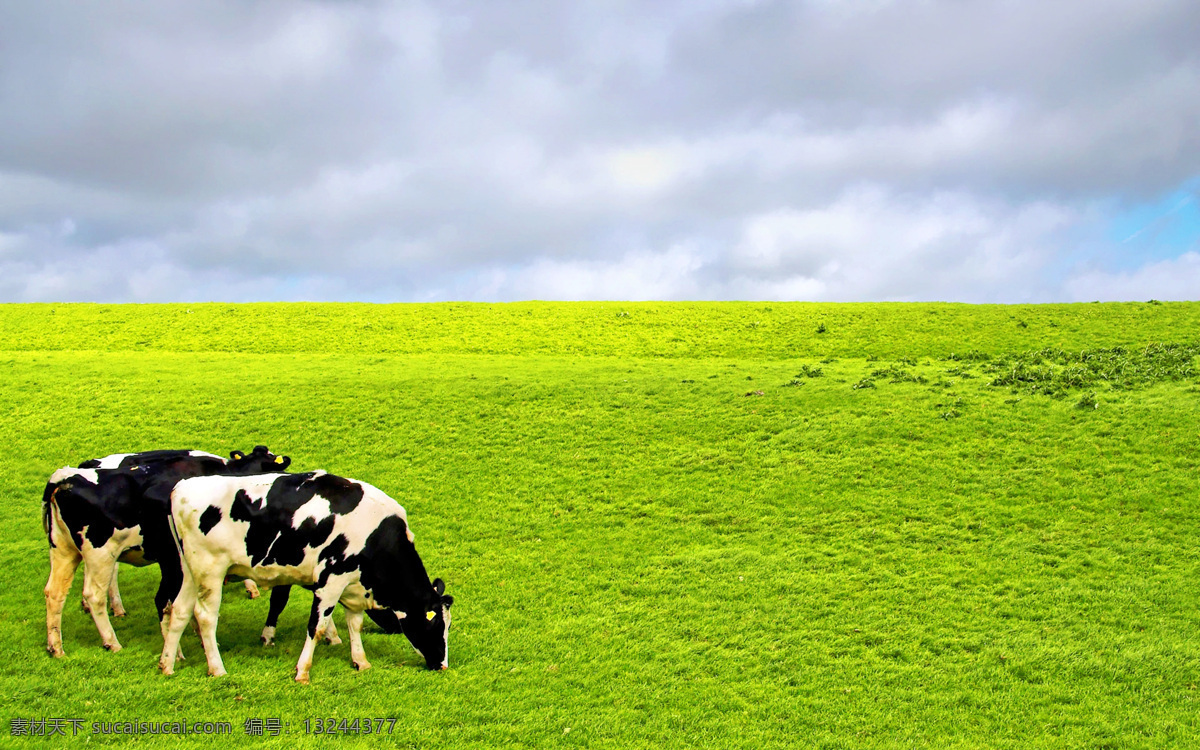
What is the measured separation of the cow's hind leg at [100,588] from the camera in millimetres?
10297

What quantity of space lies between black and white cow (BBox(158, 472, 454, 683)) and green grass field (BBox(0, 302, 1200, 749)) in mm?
594

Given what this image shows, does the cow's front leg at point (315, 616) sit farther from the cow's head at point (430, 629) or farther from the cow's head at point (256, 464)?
the cow's head at point (256, 464)

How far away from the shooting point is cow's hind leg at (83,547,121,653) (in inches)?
405

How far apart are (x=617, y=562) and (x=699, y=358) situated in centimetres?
2106

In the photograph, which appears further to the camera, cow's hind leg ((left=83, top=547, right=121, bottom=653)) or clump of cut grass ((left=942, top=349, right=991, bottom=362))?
clump of cut grass ((left=942, top=349, right=991, bottom=362))

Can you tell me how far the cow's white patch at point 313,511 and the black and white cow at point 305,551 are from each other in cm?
1

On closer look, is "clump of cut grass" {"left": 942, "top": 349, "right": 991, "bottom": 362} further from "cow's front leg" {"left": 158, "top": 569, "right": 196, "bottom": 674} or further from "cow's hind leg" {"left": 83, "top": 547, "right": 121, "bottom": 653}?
"cow's hind leg" {"left": 83, "top": 547, "right": 121, "bottom": 653}

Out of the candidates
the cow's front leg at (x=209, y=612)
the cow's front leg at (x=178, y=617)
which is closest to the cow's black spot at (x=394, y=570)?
the cow's front leg at (x=209, y=612)

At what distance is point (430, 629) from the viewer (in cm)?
1038

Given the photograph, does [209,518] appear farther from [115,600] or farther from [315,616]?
[115,600]

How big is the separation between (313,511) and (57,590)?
12.2 feet

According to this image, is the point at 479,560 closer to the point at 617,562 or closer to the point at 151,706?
the point at 617,562

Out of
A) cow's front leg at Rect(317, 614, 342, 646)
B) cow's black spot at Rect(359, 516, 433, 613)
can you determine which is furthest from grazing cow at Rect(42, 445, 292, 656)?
cow's black spot at Rect(359, 516, 433, 613)

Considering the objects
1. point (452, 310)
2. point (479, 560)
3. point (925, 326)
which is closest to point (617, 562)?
point (479, 560)
